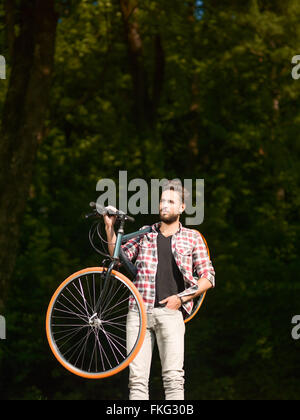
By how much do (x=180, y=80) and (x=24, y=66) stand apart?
460 inches

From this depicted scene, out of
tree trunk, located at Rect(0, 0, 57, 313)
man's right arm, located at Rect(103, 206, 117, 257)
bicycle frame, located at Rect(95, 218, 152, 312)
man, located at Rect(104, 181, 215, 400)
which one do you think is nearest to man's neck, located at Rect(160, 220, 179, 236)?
man, located at Rect(104, 181, 215, 400)

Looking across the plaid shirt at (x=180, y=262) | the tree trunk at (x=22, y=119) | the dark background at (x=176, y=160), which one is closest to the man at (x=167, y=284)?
the plaid shirt at (x=180, y=262)

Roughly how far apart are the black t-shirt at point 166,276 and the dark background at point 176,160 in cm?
457

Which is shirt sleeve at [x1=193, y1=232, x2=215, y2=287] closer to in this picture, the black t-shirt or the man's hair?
the black t-shirt

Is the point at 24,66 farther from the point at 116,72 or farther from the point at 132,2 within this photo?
the point at 116,72

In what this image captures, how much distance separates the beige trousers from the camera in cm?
473

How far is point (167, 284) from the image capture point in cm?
488

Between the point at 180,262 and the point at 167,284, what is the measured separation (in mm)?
183

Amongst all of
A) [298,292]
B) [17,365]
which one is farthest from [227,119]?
[17,365]

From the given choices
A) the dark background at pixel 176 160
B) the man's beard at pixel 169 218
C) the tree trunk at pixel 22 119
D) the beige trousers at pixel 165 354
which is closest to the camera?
the beige trousers at pixel 165 354

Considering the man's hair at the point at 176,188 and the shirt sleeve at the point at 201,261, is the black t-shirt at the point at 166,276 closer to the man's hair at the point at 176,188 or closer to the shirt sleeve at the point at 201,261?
the shirt sleeve at the point at 201,261

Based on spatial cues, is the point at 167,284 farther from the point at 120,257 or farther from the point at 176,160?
the point at 176,160

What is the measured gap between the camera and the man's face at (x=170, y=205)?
16.2 ft

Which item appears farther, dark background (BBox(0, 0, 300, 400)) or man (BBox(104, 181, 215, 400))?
dark background (BBox(0, 0, 300, 400))
